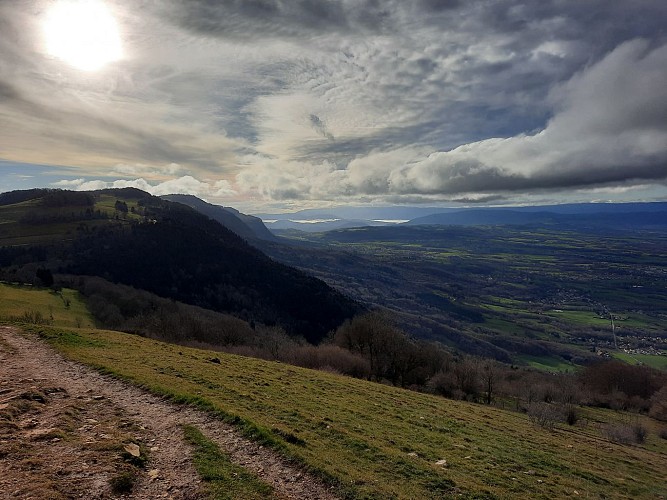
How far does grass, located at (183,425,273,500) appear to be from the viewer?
1362 centimetres

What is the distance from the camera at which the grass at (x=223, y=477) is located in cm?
1362

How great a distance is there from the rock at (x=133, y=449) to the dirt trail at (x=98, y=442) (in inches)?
17.6

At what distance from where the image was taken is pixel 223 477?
47.8 ft

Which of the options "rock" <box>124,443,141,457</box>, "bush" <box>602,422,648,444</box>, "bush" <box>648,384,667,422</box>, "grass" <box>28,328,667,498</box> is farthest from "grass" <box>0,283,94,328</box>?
"bush" <box>648,384,667,422</box>

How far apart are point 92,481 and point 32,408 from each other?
8.97 meters

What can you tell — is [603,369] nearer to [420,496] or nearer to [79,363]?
[420,496]

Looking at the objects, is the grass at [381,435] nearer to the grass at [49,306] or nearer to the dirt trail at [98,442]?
the dirt trail at [98,442]

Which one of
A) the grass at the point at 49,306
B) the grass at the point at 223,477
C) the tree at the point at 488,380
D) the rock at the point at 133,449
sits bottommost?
the tree at the point at 488,380

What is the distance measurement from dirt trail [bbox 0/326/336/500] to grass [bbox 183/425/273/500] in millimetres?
386

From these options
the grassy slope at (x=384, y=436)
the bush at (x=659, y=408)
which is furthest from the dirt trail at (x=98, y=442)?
the bush at (x=659, y=408)

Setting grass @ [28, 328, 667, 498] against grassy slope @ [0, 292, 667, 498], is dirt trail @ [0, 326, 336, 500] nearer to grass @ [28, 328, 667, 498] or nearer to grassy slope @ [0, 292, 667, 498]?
grass @ [28, 328, 667, 498]

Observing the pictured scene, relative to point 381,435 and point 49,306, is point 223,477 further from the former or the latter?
point 49,306

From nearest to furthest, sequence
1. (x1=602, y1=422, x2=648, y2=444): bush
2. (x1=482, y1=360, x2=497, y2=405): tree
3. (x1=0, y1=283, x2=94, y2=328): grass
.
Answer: (x1=602, y1=422, x2=648, y2=444): bush < (x1=482, y1=360, x2=497, y2=405): tree < (x1=0, y1=283, x2=94, y2=328): grass

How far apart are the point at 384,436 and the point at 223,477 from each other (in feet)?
40.4
